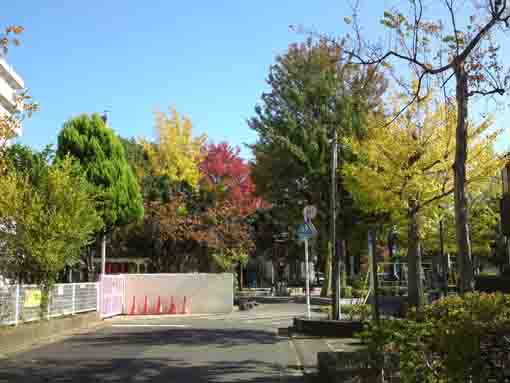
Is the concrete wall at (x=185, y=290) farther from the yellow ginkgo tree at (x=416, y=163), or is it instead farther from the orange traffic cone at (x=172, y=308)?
the yellow ginkgo tree at (x=416, y=163)

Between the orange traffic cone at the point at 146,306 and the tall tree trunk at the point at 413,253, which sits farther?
the orange traffic cone at the point at 146,306

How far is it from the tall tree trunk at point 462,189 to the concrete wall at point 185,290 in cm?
1835

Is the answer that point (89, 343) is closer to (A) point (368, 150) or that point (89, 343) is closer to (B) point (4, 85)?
(A) point (368, 150)

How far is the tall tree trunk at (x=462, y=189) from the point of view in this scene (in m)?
8.39

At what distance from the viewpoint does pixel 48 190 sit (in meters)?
17.1

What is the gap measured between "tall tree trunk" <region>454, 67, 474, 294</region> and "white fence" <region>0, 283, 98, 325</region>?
10969 millimetres

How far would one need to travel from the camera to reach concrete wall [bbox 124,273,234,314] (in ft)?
83.8

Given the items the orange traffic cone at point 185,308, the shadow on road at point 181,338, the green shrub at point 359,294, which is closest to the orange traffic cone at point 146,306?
the orange traffic cone at point 185,308

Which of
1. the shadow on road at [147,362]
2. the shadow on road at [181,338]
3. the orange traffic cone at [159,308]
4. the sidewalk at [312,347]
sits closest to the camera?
the shadow on road at [147,362]

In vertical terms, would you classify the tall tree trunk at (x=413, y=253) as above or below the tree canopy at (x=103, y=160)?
below

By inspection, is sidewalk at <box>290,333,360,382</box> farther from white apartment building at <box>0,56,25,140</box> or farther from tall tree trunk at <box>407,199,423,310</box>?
white apartment building at <box>0,56,25,140</box>

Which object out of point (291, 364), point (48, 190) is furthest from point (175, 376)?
point (48, 190)

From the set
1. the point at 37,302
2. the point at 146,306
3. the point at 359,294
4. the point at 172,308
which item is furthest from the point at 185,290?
the point at 37,302

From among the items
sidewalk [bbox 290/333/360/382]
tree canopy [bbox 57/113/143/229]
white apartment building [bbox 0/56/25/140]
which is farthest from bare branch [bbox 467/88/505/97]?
white apartment building [bbox 0/56/25/140]
